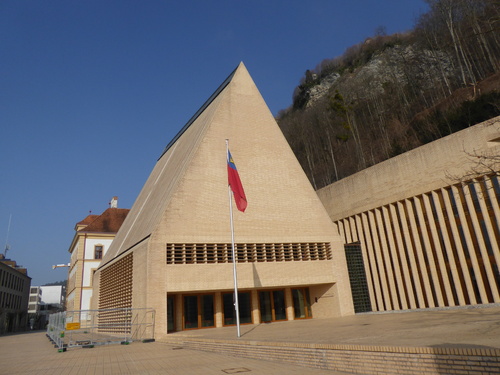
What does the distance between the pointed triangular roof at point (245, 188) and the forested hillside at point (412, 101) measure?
11443 millimetres

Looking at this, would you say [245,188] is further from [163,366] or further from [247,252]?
[163,366]

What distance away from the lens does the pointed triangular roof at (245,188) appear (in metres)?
→ 15.5

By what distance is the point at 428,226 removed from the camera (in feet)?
56.0

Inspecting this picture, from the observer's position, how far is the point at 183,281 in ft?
46.9

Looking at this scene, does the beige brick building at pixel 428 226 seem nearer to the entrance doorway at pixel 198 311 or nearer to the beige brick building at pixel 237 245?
the beige brick building at pixel 237 245

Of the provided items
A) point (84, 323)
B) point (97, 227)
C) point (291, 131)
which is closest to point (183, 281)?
point (84, 323)

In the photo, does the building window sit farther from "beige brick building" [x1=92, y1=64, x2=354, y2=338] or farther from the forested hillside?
the forested hillside

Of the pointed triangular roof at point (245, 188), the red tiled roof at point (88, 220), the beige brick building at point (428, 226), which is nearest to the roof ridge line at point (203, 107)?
the pointed triangular roof at point (245, 188)

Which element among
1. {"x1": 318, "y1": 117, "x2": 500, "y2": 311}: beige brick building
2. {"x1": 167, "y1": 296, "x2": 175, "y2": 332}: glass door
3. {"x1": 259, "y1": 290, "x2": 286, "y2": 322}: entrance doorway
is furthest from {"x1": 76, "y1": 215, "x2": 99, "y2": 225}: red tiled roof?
{"x1": 318, "y1": 117, "x2": 500, "y2": 311}: beige brick building

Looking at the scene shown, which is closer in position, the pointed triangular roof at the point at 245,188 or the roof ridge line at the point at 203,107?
the pointed triangular roof at the point at 245,188

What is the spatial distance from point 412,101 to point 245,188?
25.0 m

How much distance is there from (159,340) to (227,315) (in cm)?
382

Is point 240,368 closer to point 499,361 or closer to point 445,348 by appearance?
point 445,348

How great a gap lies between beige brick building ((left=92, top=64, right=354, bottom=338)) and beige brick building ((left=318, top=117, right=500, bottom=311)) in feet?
10.1
